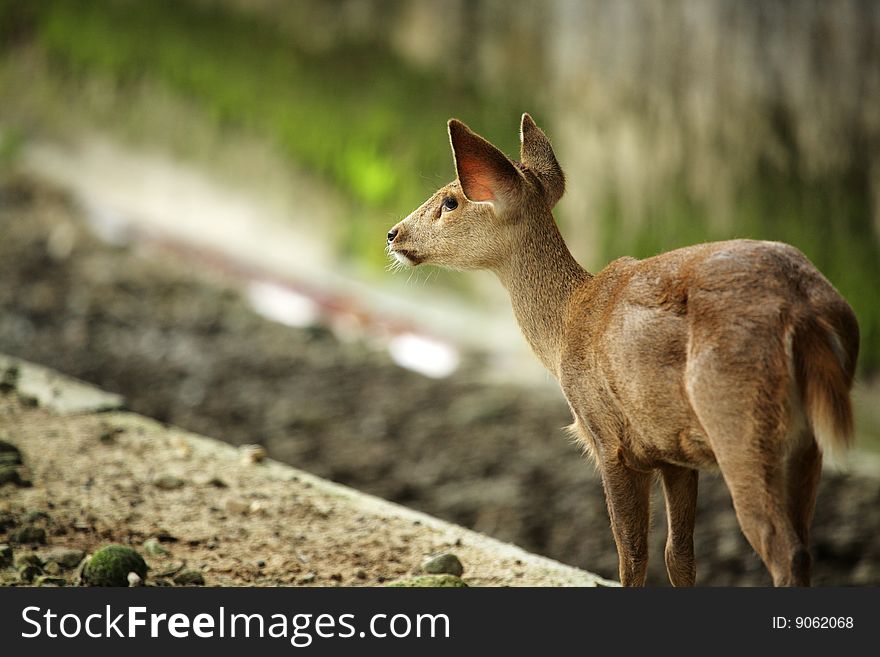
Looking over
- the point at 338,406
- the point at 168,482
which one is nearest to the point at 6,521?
the point at 168,482

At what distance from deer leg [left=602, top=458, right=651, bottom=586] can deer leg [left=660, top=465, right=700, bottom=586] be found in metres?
0.07

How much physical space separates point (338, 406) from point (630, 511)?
384 cm

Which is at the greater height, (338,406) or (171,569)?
(338,406)

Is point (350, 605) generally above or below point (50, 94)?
below

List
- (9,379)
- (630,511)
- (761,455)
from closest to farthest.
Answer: (761,455), (630,511), (9,379)

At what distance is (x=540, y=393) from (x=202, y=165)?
144 inches

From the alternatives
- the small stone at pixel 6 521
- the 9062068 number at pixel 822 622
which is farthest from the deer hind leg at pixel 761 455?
the small stone at pixel 6 521

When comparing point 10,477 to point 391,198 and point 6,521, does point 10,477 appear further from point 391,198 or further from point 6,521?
point 391,198

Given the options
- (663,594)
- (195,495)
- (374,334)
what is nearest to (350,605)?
(663,594)

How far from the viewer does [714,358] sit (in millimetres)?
2566

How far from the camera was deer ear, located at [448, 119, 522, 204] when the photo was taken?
2961 mm

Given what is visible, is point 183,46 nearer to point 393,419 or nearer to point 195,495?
point 393,419

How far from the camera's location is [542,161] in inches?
127

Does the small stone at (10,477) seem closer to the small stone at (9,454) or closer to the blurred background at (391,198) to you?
the small stone at (9,454)
